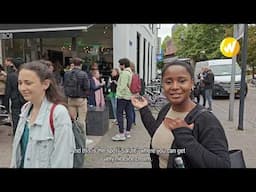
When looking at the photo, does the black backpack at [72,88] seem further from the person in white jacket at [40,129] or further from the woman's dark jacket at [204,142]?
the woman's dark jacket at [204,142]

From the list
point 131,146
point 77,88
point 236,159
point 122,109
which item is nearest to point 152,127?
→ point 236,159

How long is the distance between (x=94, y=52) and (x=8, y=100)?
294cm

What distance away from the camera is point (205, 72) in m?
8.65

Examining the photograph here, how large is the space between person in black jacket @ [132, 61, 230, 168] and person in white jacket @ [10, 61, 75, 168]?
20.0 inches

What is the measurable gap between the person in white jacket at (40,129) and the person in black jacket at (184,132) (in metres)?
0.51

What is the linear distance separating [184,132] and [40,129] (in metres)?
0.81

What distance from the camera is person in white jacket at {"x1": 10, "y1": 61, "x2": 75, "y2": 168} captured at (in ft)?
5.70

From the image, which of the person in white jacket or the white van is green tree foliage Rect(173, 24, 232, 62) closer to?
the white van

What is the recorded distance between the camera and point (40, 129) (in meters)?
1.74

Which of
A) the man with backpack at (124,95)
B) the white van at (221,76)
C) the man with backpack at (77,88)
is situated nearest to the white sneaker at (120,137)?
the man with backpack at (124,95)
